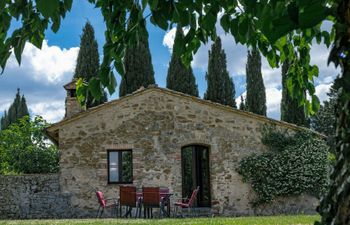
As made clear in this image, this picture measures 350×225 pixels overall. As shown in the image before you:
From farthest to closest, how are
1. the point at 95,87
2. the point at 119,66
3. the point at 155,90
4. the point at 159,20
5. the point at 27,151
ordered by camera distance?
the point at 27,151
the point at 155,90
the point at 95,87
the point at 119,66
the point at 159,20

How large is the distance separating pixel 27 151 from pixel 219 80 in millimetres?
11057

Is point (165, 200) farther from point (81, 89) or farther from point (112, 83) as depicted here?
point (112, 83)

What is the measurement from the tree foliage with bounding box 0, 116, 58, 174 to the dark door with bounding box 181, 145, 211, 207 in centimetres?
693

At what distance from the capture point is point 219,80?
27828 mm

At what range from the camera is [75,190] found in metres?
15.8

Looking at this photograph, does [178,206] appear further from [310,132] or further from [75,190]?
[310,132]

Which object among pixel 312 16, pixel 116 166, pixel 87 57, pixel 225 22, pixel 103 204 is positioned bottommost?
pixel 103 204

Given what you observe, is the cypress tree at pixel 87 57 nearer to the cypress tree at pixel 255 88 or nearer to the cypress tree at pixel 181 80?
the cypress tree at pixel 181 80

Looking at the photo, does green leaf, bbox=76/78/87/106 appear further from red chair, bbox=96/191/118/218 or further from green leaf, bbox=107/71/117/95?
red chair, bbox=96/191/118/218

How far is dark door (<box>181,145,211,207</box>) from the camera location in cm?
1788

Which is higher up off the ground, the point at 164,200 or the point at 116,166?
the point at 116,166

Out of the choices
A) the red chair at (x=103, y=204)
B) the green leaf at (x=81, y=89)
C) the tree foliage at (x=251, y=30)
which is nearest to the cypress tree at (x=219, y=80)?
the red chair at (x=103, y=204)

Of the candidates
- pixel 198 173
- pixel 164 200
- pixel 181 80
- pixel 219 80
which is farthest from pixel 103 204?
pixel 219 80

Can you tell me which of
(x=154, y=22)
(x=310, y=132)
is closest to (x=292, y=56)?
(x=154, y=22)
